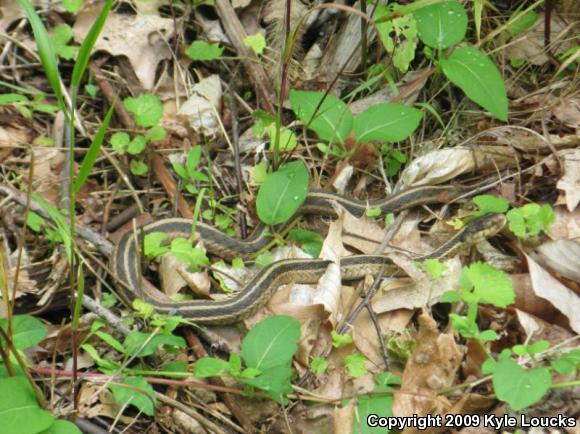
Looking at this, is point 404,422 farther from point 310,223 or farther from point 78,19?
point 78,19

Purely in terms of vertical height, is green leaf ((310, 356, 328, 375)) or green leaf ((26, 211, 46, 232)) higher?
green leaf ((26, 211, 46, 232))

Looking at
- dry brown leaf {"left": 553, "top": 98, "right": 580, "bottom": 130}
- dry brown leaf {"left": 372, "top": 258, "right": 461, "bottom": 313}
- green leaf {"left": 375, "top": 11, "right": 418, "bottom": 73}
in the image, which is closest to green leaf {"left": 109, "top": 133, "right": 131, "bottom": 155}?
green leaf {"left": 375, "top": 11, "right": 418, "bottom": 73}

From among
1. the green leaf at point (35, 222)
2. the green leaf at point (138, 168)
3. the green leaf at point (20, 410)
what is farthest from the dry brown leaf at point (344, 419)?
the green leaf at point (138, 168)

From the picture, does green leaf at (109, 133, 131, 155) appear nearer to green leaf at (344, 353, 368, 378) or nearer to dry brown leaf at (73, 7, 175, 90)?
dry brown leaf at (73, 7, 175, 90)

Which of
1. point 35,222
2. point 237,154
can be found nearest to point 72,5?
point 237,154

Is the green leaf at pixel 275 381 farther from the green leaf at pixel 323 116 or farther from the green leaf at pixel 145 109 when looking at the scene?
the green leaf at pixel 145 109

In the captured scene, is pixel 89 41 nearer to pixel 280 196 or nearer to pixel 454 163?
pixel 280 196

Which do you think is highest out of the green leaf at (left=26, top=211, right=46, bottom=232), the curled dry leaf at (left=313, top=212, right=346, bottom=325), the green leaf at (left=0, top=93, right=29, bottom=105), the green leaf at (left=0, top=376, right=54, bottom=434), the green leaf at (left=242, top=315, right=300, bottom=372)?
the green leaf at (left=0, top=93, right=29, bottom=105)
